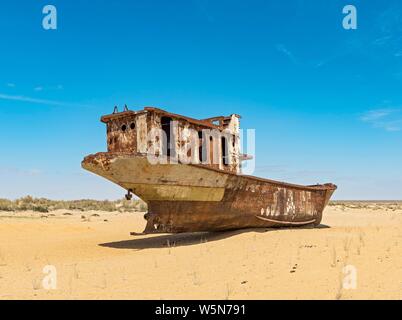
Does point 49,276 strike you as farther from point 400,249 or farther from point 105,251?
point 400,249

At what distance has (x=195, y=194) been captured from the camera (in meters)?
9.41

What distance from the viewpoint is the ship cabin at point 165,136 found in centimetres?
892

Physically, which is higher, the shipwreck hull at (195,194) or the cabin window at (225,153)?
the cabin window at (225,153)

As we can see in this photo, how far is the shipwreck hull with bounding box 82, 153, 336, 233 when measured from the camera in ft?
28.0

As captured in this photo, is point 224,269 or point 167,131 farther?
point 167,131

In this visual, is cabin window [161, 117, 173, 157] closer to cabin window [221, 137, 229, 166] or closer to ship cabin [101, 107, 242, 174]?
ship cabin [101, 107, 242, 174]

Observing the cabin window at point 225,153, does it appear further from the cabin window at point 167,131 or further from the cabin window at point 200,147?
the cabin window at point 167,131

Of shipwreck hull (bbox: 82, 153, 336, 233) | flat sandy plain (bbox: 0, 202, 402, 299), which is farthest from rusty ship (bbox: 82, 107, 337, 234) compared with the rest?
flat sandy plain (bbox: 0, 202, 402, 299)

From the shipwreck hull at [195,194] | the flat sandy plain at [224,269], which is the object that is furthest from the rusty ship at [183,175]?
the flat sandy plain at [224,269]

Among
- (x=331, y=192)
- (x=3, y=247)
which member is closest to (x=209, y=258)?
(x=3, y=247)

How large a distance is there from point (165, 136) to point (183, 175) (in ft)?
3.75

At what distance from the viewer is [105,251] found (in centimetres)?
921

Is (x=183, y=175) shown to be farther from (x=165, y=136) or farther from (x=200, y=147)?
(x=200, y=147)

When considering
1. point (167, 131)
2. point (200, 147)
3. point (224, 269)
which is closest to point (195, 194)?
point (200, 147)
